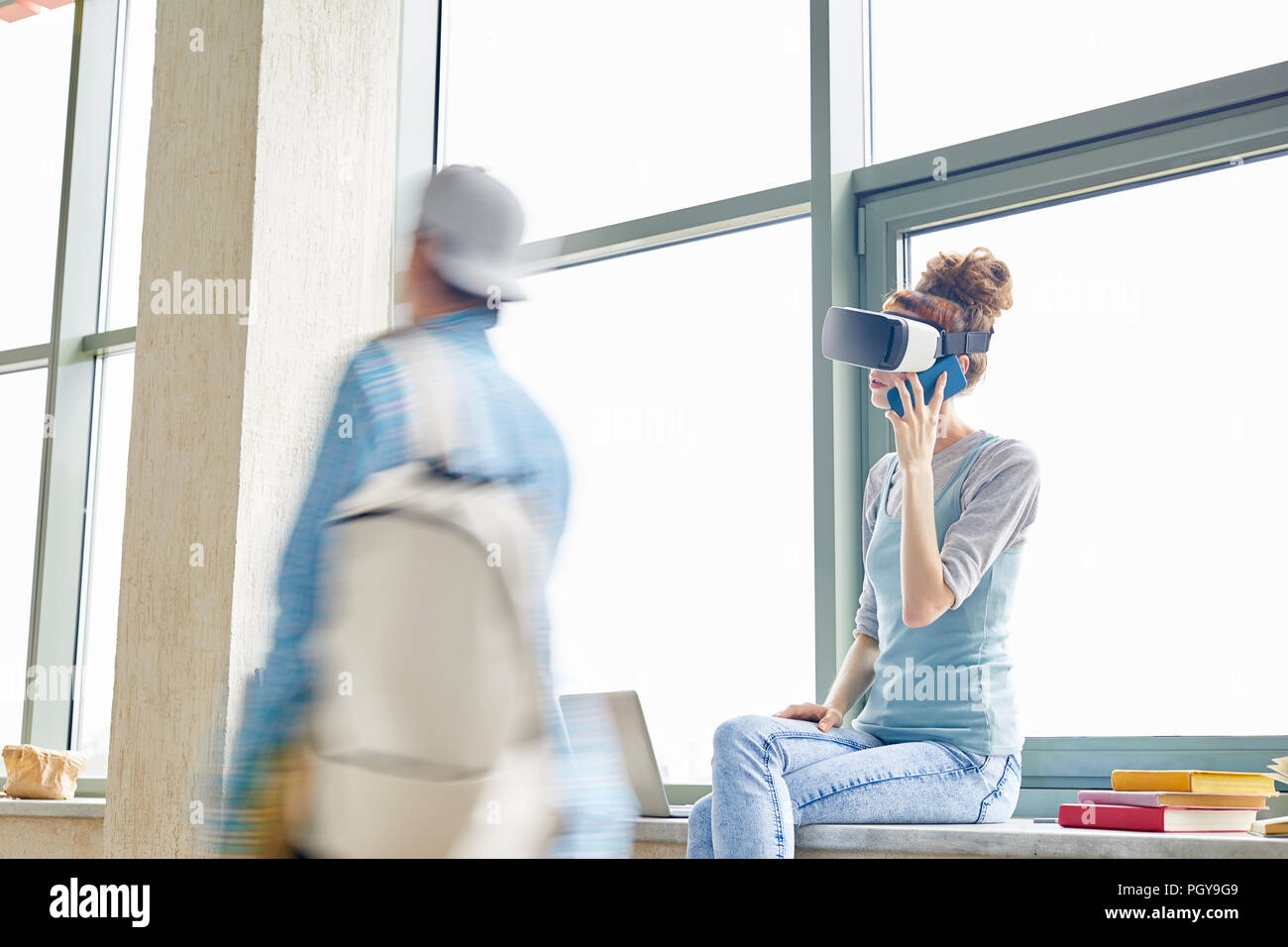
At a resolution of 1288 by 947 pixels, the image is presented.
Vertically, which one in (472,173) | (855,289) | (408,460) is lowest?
(408,460)

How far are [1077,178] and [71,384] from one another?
2948 millimetres

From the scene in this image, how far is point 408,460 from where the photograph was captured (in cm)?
105

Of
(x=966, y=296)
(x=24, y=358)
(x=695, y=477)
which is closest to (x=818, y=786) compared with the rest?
(x=966, y=296)

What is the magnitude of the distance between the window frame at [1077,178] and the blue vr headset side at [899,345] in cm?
50

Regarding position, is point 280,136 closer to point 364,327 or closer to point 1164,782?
point 364,327

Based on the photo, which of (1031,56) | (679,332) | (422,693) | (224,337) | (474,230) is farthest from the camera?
(679,332)

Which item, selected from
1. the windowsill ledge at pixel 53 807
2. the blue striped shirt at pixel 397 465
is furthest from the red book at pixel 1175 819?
the windowsill ledge at pixel 53 807

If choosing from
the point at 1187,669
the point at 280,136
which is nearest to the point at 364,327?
the point at 280,136

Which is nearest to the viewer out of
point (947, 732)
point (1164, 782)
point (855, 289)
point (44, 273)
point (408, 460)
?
point (408, 460)

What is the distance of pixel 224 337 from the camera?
106 inches

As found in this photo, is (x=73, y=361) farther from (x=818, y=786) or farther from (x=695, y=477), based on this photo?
(x=818, y=786)

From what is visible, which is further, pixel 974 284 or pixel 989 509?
pixel 974 284

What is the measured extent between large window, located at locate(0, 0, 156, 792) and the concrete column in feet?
2.76
